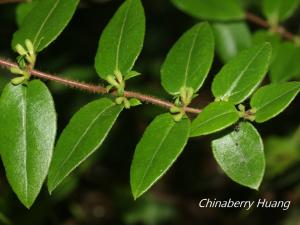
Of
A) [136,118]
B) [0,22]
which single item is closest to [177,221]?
[136,118]

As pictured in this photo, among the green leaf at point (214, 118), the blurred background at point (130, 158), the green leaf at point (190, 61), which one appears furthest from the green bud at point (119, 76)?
the blurred background at point (130, 158)

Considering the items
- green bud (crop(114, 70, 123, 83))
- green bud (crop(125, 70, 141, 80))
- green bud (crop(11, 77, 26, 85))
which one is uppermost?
green bud (crop(125, 70, 141, 80))

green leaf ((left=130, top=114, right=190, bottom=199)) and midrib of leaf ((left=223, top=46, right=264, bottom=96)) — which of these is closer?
green leaf ((left=130, top=114, right=190, bottom=199))

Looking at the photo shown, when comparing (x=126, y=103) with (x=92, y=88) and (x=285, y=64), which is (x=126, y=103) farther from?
(x=285, y=64)

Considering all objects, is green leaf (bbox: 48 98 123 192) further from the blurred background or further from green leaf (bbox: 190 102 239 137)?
the blurred background

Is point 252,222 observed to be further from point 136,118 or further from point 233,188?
point 136,118

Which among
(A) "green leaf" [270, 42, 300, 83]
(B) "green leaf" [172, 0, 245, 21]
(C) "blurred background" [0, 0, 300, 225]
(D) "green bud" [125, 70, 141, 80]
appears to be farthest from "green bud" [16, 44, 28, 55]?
(C) "blurred background" [0, 0, 300, 225]
